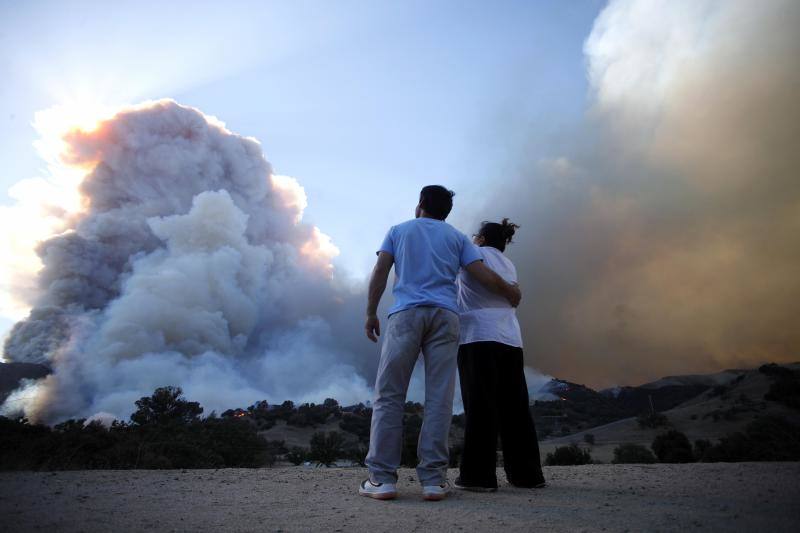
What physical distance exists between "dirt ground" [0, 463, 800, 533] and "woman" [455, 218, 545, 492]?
0.20 m

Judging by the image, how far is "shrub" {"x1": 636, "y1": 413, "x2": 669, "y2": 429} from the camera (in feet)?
83.5

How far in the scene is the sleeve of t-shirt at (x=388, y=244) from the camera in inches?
147


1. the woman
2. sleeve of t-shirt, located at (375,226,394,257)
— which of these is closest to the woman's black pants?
the woman

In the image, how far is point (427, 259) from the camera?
11.8 ft

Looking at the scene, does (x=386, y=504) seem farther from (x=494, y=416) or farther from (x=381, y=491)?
(x=494, y=416)

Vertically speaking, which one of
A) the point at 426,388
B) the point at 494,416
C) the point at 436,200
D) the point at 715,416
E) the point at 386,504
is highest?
the point at 715,416

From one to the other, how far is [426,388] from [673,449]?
13.4 meters

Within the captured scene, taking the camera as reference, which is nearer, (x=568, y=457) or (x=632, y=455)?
(x=568, y=457)

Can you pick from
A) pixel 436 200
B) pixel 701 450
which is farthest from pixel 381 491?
pixel 701 450

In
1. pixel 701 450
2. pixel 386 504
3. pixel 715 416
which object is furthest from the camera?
pixel 715 416

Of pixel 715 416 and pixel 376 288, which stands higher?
pixel 715 416

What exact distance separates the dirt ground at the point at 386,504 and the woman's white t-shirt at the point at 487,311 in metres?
1.13

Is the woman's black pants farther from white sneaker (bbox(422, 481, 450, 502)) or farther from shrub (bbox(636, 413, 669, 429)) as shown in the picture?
shrub (bbox(636, 413, 669, 429))

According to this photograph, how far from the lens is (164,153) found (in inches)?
2475
